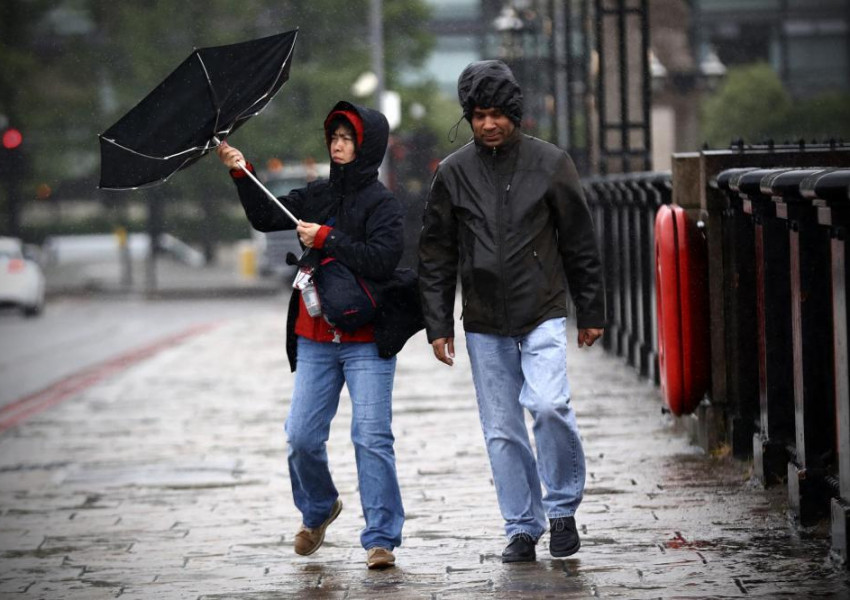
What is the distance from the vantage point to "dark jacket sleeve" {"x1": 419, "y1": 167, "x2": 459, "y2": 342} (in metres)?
6.11

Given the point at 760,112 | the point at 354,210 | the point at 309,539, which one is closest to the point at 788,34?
the point at 760,112

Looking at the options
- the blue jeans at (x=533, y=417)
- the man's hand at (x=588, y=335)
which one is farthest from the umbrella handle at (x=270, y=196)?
the man's hand at (x=588, y=335)

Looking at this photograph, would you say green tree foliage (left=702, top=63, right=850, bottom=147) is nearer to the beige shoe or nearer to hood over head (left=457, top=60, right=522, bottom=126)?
hood over head (left=457, top=60, right=522, bottom=126)

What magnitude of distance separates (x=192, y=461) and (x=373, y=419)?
343 cm

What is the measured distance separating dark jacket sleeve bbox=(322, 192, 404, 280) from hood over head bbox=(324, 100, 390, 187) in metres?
0.13

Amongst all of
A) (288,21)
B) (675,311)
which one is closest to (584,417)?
(675,311)

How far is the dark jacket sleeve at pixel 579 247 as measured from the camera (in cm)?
605

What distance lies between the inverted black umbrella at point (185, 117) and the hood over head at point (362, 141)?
310 mm

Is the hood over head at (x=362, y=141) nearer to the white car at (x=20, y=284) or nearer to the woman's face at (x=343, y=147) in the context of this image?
the woman's face at (x=343, y=147)

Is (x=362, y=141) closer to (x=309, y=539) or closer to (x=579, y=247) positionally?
(x=579, y=247)

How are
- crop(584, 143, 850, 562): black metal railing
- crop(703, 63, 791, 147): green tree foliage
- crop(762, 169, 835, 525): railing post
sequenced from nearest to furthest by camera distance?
crop(584, 143, 850, 562): black metal railing
crop(762, 169, 835, 525): railing post
crop(703, 63, 791, 147): green tree foliage

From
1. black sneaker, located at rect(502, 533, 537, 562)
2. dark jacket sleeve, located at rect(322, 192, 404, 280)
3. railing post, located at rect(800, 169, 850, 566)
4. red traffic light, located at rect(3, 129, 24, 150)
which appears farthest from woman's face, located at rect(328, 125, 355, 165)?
red traffic light, located at rect(3, 129, 24, 150)

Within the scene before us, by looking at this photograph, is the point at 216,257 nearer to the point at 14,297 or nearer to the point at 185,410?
the point at 14,297

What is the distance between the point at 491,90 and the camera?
19.4 ft
